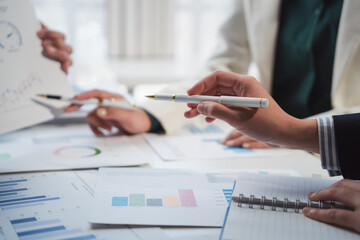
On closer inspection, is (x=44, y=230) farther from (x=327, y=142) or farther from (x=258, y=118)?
(x=327, y=142)

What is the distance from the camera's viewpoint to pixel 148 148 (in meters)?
0.98

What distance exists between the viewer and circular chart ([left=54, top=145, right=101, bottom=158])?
0.89m

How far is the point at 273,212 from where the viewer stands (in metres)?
0.60

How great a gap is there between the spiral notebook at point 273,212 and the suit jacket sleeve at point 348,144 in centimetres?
6

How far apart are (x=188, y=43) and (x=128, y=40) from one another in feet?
1.47

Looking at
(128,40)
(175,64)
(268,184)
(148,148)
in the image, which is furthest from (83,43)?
(268,184)

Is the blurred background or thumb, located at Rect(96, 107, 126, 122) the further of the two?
the blurred background

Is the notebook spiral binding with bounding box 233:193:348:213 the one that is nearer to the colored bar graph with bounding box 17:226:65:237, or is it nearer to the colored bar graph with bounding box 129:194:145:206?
the colored bar graph with bounding box 129:194:145:206

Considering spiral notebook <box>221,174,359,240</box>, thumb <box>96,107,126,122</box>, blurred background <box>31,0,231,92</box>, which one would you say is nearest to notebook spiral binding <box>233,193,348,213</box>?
spiral notebook <box>221,174,359,240</box>

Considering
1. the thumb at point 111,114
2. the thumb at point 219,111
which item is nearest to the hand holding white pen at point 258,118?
the thumb at point 219,111

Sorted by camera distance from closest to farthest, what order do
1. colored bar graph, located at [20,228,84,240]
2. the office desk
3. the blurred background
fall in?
colored bar graph, located at [20,228,84,240]
the office desk
the blurred background

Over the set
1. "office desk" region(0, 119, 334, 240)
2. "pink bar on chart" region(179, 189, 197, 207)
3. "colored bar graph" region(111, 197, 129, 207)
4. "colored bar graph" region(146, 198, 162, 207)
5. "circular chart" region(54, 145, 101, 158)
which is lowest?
"office desk" region(0, 119, 334, 240)

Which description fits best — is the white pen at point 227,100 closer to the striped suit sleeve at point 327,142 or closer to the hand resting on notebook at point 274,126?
the hand resting on notebook at point 274,126

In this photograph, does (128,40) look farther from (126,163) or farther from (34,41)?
(126,163)
